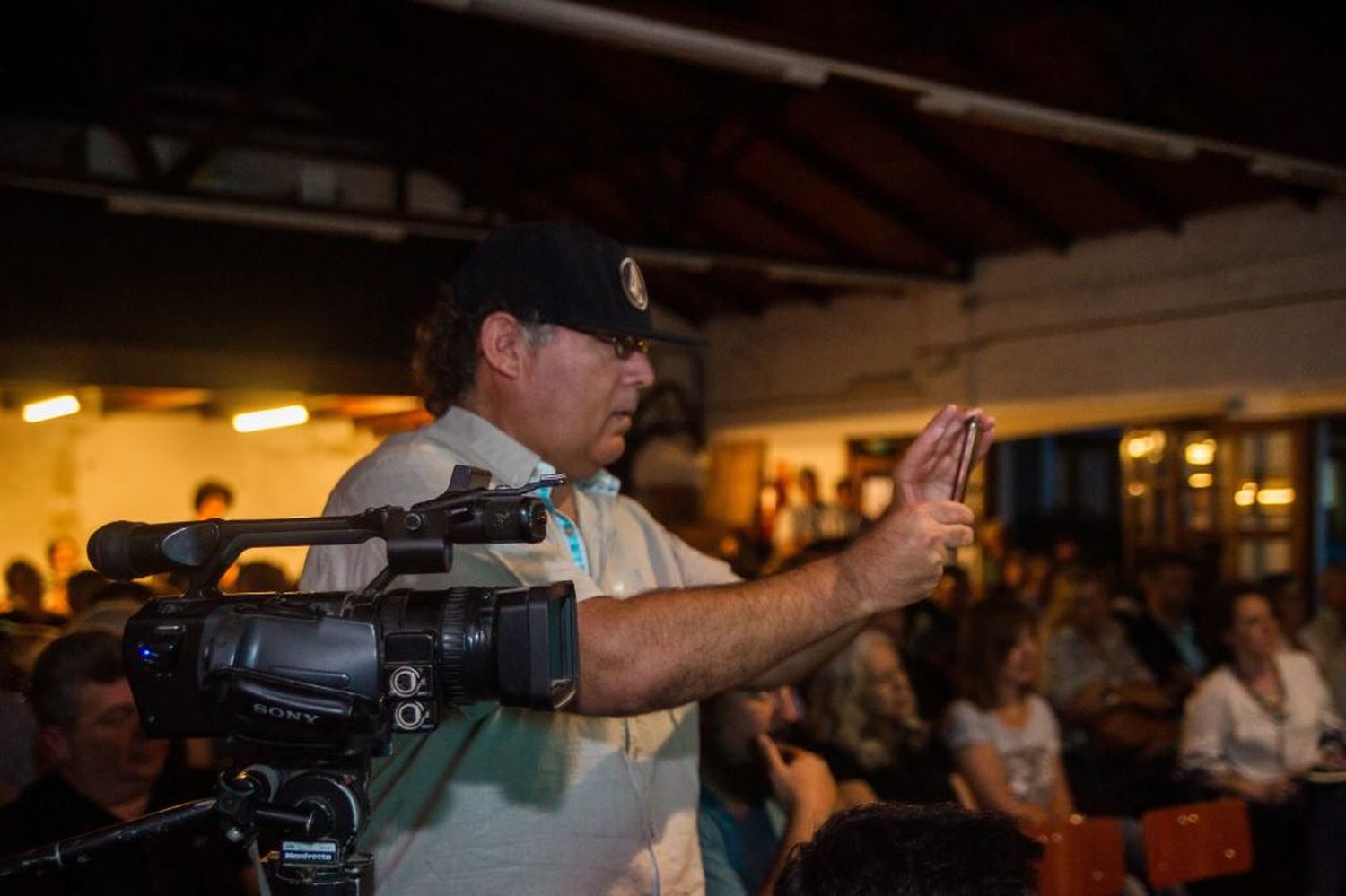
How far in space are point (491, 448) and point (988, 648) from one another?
110 inches

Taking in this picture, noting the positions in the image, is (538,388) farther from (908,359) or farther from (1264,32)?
(908,359)

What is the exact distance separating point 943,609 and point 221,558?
5934mm

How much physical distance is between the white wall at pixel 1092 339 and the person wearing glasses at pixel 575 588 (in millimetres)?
6649

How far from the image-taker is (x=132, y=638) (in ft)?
3.49

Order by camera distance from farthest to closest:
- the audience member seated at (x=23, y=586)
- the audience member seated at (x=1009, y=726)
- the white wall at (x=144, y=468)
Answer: the white wall at (x=144, y=468) < the audience member seated at (x=23, y=586) < the audience member seated at (x=1009, y=726)

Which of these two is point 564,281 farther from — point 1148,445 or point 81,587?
point 1148,445

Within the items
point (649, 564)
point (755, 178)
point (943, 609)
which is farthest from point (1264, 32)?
Result: point (649, 564)

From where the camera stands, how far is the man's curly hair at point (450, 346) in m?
1.56

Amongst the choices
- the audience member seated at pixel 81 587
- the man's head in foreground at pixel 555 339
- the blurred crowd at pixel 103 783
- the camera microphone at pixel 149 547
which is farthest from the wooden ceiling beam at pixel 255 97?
the camera microphone at pixel 149 547

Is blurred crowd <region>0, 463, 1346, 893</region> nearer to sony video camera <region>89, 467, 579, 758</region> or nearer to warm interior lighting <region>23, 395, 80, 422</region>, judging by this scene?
sony video camera <region>89, 467, 579, 758</region>

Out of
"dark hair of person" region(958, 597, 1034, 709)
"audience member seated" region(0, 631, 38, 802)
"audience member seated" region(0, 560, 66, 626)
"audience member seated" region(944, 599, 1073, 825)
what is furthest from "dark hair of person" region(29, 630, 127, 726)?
"audience member seated" region(0, 560, 66, 626)

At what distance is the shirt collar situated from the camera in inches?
60.7

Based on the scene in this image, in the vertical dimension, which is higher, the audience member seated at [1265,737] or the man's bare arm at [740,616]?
the man's bare arm at [740,616]

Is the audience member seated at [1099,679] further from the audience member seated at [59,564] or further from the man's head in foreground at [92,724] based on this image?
the audience member seated at [59,564]
